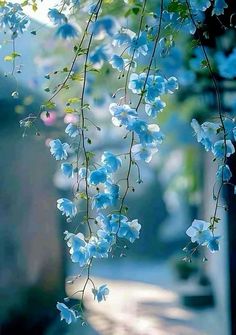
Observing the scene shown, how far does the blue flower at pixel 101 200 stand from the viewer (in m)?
0.71

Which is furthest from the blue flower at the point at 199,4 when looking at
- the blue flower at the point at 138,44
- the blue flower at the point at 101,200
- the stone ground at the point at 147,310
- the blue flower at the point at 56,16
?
the stone ground at the point at 147,310

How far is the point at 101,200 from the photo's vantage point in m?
0.71

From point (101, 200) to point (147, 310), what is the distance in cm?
53

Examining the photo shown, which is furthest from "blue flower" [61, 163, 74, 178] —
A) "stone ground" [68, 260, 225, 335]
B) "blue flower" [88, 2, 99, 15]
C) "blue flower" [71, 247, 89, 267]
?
"stone ground" [68, 260, 225, 335]

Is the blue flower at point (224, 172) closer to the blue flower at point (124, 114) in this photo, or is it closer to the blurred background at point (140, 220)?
the blue flower at point (124, 114)

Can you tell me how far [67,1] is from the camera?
2.40 ft

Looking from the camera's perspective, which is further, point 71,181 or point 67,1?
point 71,181

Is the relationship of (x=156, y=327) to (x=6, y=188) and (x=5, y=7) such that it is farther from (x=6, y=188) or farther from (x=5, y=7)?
(x=5, y=7)

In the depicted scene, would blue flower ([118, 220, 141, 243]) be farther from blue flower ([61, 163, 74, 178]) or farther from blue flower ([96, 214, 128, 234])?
blue flower ([61, 163, 74, 178])

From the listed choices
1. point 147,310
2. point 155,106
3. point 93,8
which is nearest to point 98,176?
point 155,106

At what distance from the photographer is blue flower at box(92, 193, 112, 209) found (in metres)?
0.71

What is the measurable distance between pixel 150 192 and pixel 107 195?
1.13 feet

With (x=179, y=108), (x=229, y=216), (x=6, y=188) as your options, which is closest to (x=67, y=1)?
(x=179, y=108)

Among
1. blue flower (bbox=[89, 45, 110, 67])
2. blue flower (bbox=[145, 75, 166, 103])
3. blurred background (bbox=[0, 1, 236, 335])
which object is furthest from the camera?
blurred background (bbox=[0, 1, 236, 335])
